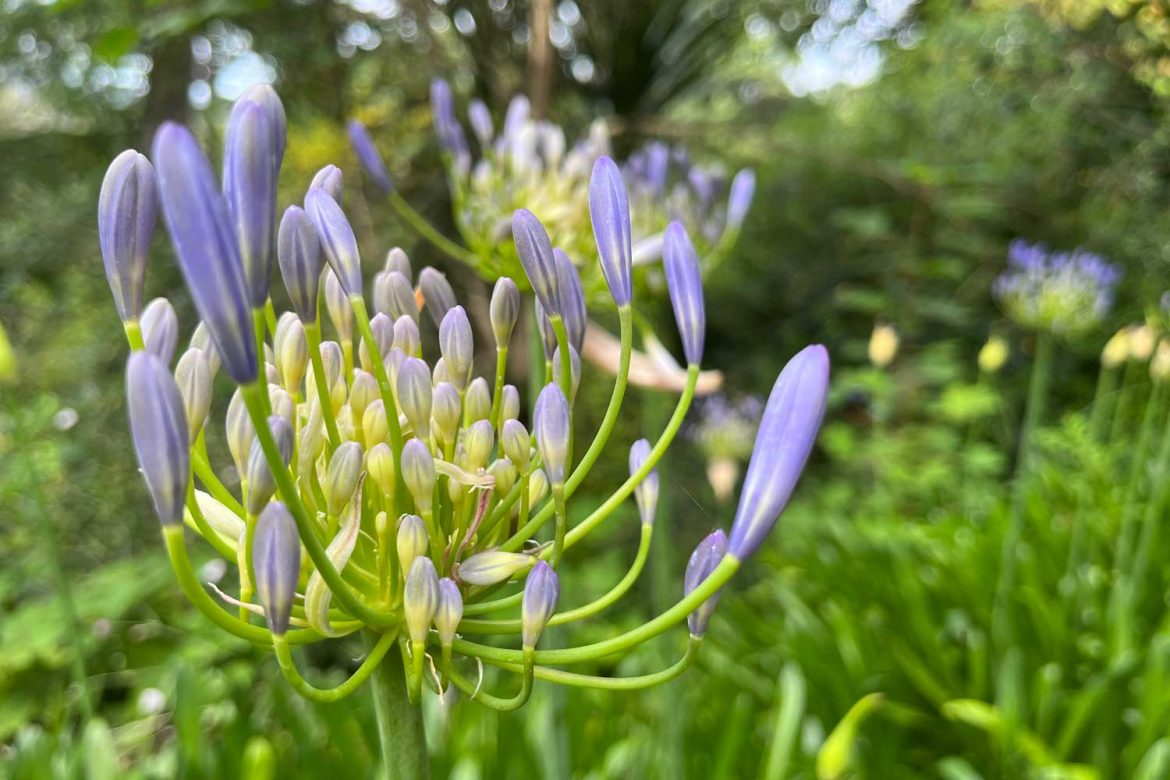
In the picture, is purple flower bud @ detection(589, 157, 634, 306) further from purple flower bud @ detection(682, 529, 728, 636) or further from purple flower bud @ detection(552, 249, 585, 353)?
purple flower bud @ detection(682, 529, 728, 636)

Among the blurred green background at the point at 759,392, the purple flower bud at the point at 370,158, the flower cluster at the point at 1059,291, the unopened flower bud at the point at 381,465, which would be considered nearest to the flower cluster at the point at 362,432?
the unopened flower bud at the point at 381,465

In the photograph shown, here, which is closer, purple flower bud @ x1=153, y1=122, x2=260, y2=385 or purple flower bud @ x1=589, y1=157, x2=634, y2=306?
purple flower bud @ x1=153, y1=122, x2=260, y2=385

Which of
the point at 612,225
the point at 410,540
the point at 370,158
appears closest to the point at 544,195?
the point at 370,158

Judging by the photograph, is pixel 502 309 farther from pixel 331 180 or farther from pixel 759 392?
pixel 759 392

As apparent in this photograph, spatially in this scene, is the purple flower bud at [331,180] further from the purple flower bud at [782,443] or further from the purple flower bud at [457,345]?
the purple flower bud at [782,443]

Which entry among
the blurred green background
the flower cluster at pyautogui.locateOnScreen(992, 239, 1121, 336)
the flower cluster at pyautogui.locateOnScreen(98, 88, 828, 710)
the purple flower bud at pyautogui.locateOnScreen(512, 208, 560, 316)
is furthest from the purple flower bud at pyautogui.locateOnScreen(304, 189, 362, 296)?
the flower cluster at pyautogui.locateOnScreen(992, 239, 1121, 336)

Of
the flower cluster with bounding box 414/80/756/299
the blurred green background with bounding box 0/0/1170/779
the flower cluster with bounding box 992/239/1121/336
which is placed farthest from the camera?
the flower cluster with bounding box 992/239/1121/336
